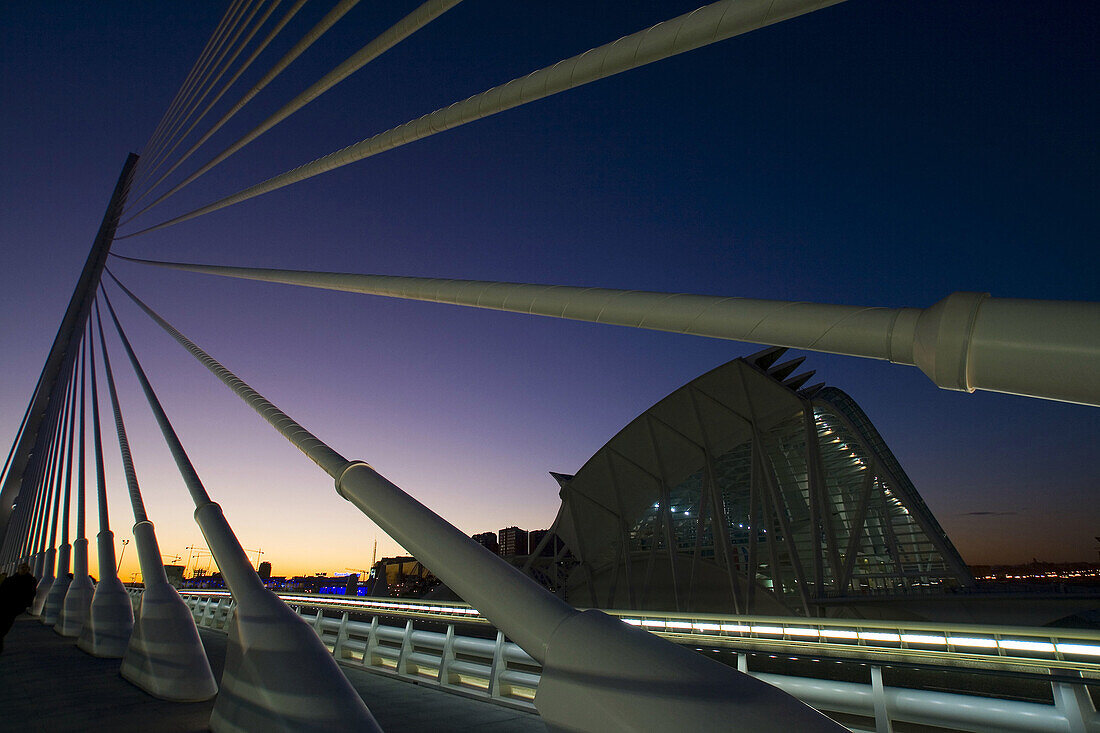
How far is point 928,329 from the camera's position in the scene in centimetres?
201

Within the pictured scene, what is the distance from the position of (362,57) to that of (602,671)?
24.3ft

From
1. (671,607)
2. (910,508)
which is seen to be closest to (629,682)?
(910,508)

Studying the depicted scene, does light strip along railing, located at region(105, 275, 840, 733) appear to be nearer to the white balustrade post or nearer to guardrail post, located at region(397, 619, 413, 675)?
the white balustrade post

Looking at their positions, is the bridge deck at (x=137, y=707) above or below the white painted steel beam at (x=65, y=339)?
below

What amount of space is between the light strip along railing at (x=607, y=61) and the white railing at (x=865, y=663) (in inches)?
148

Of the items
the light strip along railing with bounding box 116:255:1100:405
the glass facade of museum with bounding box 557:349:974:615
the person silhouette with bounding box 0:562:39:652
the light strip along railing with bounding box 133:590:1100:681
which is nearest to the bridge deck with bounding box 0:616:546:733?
the person silhouette with bounding box 0:562:39:652

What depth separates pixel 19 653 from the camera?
11.8 m

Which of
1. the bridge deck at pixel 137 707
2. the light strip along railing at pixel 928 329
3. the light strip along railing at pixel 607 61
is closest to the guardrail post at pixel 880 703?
the bridge deck at pixel 137 707

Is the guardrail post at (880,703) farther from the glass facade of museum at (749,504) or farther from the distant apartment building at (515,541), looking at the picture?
the distant apartment building at (515,541)

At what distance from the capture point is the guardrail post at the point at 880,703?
4.34 meters

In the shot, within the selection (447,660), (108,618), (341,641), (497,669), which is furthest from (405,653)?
(108,618)

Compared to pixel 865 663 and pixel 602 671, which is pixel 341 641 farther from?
pixel 602 671

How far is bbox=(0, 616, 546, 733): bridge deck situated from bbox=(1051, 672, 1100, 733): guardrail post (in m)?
3.97

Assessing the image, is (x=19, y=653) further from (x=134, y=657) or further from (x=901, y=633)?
(x=901, y=633)
